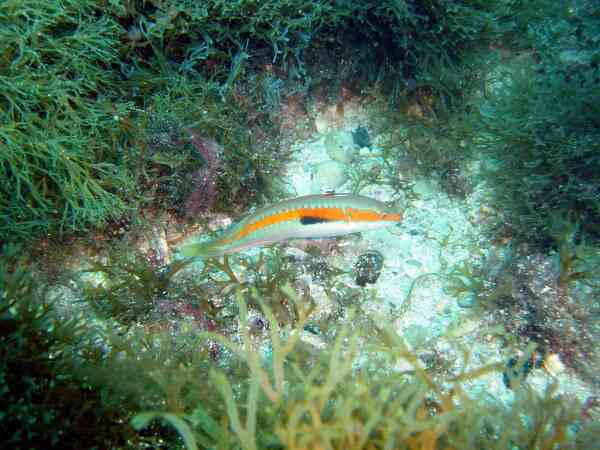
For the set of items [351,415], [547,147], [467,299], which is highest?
[547,147]

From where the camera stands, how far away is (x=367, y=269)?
4.62 m

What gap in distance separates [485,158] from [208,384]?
16.3 feet

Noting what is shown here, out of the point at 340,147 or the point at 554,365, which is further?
the point at 340,147

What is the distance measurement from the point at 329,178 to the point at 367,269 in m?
1.71

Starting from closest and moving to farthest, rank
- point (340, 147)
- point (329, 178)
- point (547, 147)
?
1. point (547, 147)
2. point (329, 178)
3. point (340, 147)

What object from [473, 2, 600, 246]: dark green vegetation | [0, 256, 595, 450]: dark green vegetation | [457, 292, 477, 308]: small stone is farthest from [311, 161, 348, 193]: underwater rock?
[0, 256, 595, 450]: dark green vegetation

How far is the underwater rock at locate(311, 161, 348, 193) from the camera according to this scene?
5.78 m

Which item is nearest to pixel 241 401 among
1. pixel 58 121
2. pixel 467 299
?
pixel 467 299

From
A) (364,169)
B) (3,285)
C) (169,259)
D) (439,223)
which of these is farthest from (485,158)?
(3,285)

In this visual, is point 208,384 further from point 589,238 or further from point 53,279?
point 589,238

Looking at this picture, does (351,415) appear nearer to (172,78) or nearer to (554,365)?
(554,365)

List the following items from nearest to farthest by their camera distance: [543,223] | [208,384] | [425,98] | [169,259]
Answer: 1. [208,384]
2. [543,223]
3. [169,259]
4. [425,98]

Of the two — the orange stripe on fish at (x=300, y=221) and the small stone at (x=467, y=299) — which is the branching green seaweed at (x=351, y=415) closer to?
the orange stripe on fish at (x=300, y=221)

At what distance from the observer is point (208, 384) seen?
2.76 meters
